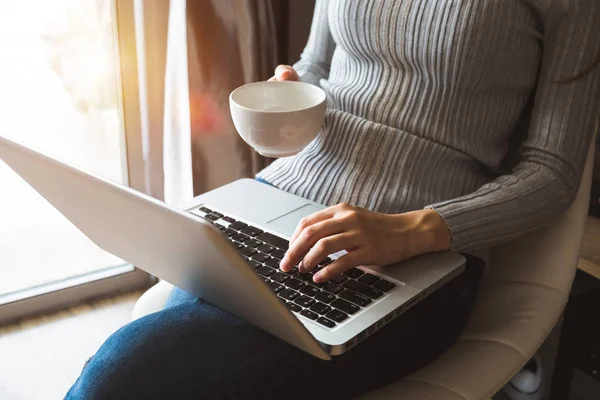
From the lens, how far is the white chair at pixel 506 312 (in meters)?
0.83

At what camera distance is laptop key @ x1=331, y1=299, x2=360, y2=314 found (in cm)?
77

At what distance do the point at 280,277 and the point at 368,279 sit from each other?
0.11 metres

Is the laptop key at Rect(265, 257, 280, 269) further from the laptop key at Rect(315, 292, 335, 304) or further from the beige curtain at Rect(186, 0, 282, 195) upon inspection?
the beige curtain at Rect(186, 0, 282, 195)

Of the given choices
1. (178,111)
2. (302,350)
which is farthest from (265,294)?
(178,111)

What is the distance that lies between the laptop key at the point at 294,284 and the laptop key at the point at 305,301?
2 centimetres

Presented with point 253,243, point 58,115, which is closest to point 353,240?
point 253,243

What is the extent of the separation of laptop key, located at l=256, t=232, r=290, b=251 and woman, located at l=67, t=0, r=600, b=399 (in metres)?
0.07

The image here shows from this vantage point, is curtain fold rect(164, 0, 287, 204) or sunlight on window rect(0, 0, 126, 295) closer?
curtain fold rect(164, 0, 287, 204)

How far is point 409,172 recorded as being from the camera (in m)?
1.00

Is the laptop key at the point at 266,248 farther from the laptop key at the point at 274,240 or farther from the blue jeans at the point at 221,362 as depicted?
the blue jeans at the point at 221,362

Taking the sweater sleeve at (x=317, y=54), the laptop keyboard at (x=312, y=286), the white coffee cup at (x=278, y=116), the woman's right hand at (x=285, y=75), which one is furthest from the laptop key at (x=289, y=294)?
the sweater sleeve at (x=317, y=54)

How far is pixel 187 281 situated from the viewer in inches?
31.1

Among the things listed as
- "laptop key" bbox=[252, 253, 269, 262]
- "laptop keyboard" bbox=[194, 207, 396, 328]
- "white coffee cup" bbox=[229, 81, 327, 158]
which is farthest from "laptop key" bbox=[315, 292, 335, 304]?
"white coffee cup" bbox=[229, 81, 327, 158]

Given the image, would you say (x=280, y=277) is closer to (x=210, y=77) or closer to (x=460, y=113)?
(x=460, y=113)
